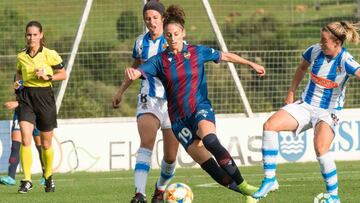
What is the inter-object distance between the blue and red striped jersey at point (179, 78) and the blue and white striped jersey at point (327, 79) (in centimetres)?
132

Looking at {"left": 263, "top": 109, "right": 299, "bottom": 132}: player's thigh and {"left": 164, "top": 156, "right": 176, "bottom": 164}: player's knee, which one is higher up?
{"left": 263, "top": 109, "right": 299, "bottom": 132}: player's thigh

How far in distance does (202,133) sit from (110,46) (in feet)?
46.3

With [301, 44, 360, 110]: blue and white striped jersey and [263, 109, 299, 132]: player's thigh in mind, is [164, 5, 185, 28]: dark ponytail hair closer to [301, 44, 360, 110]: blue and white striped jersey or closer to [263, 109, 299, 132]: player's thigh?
[263, 109, 299, 132]: player's thigh

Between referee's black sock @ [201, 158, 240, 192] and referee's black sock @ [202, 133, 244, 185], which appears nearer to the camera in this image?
referee's black sock @ [202, 133, 244, 185]

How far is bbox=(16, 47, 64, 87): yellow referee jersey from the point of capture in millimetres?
12695

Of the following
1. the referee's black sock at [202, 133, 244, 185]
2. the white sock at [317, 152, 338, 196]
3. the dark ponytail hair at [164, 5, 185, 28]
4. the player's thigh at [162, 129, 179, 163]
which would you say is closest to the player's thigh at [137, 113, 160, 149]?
the player's thigh at [162, 129, 179, 163]

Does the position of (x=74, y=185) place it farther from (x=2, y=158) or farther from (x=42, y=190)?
(x=2, y=158)

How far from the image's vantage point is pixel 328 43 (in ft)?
34.3

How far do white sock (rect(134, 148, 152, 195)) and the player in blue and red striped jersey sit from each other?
54cm

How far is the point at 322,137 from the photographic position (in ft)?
34.0

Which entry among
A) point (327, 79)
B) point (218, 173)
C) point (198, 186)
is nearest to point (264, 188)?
point (218, 173)

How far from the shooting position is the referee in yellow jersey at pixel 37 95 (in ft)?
41.4

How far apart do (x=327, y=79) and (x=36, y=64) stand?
385cm

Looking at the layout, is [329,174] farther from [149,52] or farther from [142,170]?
[149,52]
